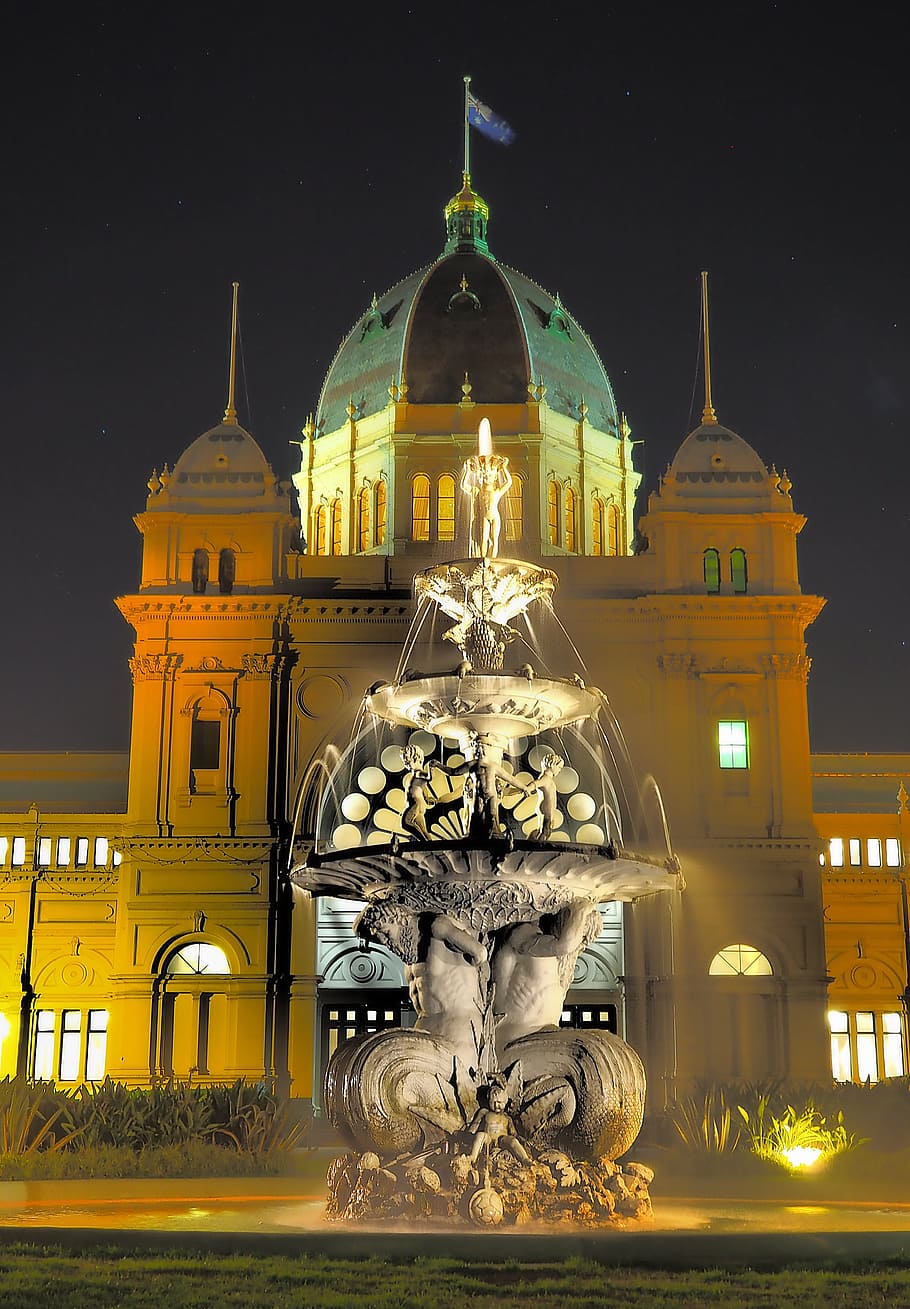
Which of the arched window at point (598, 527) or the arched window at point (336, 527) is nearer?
the arched window at point (598, 527)

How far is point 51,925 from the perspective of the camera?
46.2m

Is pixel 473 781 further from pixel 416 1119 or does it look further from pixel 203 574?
pixel 203 574

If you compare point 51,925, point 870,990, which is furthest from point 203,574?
point 870,990

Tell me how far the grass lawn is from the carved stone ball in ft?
9.35

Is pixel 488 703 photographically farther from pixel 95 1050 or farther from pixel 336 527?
pixel 336 527

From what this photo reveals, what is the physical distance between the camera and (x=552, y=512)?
52.3m

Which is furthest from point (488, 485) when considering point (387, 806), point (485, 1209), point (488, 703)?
point (387, 806)

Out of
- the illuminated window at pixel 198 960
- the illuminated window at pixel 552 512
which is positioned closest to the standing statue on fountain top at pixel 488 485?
the illuminated window at pixel 198 960

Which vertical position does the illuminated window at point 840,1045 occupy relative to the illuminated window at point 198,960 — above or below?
below

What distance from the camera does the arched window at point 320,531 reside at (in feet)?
181

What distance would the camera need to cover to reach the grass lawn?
1255 cm

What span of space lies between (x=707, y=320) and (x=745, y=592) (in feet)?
35.7

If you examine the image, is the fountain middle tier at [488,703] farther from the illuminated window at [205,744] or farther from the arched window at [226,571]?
the arched window at [226,571]

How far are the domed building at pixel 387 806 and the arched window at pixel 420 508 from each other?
0.83 m
